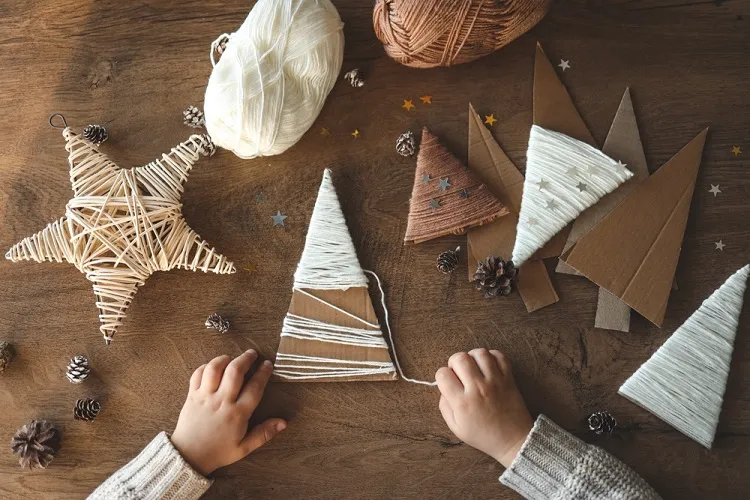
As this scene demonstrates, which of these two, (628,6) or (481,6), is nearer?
(481,6)

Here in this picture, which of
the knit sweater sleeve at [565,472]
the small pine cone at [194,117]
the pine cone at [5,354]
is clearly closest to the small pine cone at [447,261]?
the knit sweater sleeve at [565,472]

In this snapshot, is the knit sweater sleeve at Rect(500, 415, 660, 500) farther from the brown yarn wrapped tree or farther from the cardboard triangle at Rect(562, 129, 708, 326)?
the brown yarn wrapped tree

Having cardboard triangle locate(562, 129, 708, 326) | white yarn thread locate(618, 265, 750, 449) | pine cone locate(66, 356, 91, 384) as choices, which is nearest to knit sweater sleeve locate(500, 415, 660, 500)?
white yarn thread locate(618, 265, 750, 449)

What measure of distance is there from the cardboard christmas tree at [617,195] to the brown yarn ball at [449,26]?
23cm

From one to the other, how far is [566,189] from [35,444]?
100 centimetres

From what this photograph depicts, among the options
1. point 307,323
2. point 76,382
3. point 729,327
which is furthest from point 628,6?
point 76,382

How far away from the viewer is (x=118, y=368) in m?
1.02

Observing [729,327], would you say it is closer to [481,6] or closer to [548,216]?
[548,216]

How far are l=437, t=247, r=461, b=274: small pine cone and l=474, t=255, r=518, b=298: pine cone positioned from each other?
4cm

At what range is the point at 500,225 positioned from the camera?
3.26 ft

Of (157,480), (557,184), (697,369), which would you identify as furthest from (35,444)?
(697,369)

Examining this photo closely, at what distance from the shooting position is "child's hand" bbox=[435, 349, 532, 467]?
95 centimetres

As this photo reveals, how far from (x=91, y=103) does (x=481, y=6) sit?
2.32ft

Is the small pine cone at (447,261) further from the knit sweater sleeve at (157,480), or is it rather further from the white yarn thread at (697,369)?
the knit sweater sleeve at (157,480)
